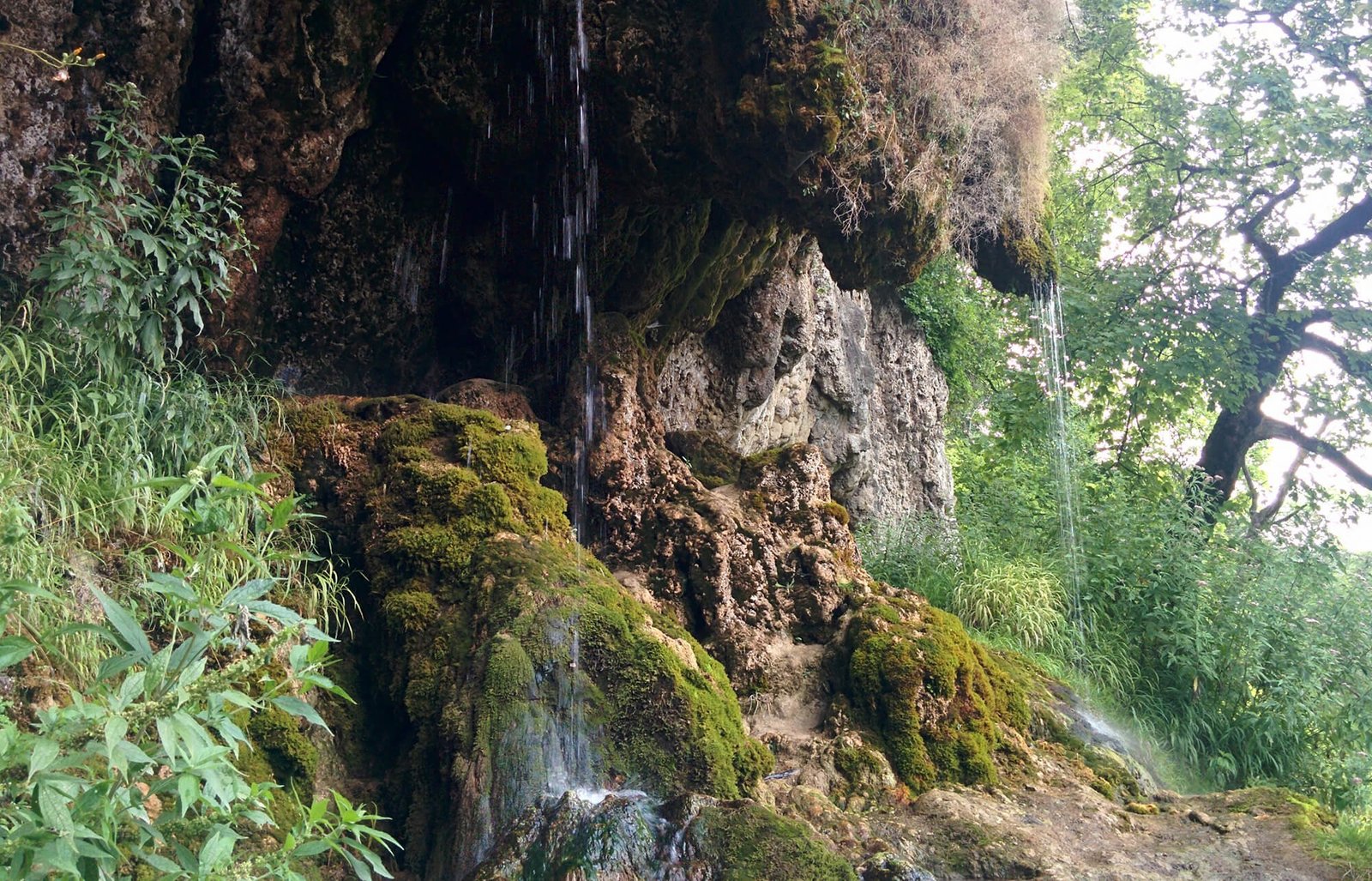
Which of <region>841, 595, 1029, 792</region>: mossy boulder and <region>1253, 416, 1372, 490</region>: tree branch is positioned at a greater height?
<region>1253, 416, 1372, 490</region>: tree branch

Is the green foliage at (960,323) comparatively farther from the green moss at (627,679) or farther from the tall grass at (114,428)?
the tall grass at (114,428)

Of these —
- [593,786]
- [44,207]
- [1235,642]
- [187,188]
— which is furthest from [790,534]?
[1235,642]

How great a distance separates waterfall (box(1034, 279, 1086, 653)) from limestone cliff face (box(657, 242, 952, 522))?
123cm

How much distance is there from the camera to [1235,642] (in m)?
9.12

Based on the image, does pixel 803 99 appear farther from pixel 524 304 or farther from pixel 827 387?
pixel 827 387

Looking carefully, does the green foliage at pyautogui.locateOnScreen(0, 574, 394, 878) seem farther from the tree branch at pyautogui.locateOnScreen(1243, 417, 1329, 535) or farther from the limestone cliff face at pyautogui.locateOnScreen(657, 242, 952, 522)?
the tree branch at pyautogui.locateOnScreen(1243, 417, 1329, 535)

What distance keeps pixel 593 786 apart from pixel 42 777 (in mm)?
2481

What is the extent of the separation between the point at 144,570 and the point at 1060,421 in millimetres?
9943

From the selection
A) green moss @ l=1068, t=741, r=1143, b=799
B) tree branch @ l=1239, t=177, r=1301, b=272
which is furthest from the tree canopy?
Result: green moss @ l=1068, t=741, r=1143, b=799

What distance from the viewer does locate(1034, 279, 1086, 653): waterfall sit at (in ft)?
32.8

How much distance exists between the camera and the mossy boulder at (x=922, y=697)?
5695 millimetres

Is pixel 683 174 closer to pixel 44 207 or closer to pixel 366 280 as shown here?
pixel 366 280

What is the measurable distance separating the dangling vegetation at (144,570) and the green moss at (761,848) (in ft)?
3.95

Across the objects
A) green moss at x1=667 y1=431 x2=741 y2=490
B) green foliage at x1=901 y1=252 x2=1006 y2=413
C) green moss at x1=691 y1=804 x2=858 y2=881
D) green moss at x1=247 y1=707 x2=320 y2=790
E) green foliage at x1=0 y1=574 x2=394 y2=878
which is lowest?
green moss at x1=691 y1=804 x2=858 y2=881
